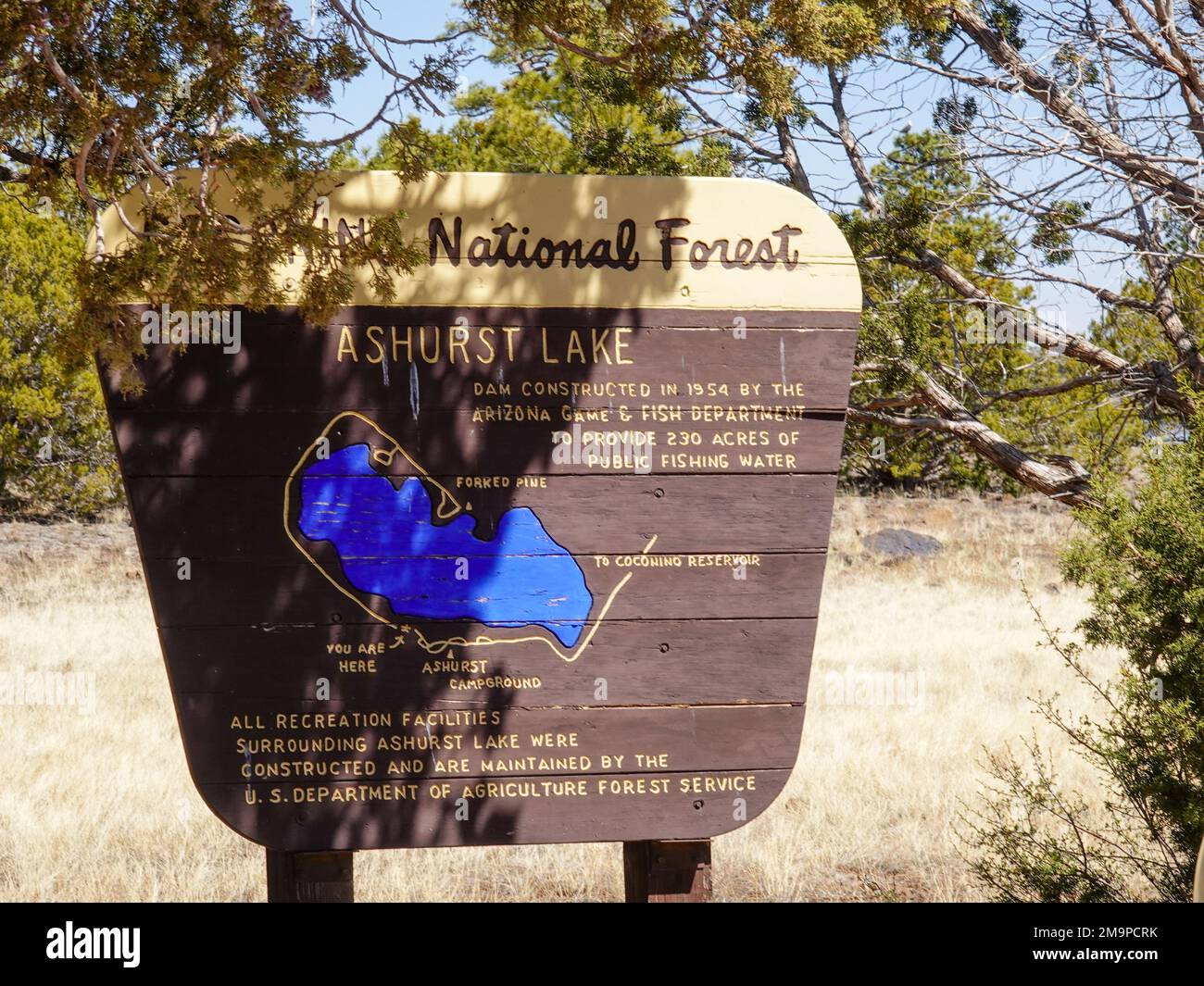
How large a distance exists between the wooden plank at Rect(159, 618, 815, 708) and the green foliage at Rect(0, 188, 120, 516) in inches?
520

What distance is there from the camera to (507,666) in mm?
3697

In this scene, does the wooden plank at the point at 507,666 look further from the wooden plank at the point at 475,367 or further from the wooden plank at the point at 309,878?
the wooden plank at the point at 475,367

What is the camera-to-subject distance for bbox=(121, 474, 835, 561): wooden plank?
3.58m

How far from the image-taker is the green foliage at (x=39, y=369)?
1598cm

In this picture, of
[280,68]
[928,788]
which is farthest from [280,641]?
[928,788]

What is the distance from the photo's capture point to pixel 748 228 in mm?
3859

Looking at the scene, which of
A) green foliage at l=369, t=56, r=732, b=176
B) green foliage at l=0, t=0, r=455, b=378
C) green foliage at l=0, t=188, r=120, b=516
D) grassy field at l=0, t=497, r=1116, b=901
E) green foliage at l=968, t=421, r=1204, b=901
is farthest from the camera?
green foliage at l=0, t=188, r=120, b=516

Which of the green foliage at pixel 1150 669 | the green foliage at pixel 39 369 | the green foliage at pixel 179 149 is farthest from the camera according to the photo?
the green foliage at pixel 39 369

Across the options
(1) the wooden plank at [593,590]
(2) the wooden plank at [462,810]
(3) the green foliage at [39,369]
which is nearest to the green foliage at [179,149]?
(1) the wooden plank at [593,590]

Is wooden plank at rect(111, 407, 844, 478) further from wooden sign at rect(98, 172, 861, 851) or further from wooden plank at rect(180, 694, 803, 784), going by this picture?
wooden plank at rect(180, 694, 803, 784)

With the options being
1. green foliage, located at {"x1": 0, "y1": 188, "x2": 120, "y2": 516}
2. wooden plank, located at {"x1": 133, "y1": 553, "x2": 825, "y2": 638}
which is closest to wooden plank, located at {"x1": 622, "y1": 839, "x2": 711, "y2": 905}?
wooden plank, located at {"x1": 133, "y1": 553, "x2": 825, "y2": 638}

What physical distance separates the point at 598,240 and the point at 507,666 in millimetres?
1344

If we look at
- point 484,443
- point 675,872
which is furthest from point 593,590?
point 675,872
